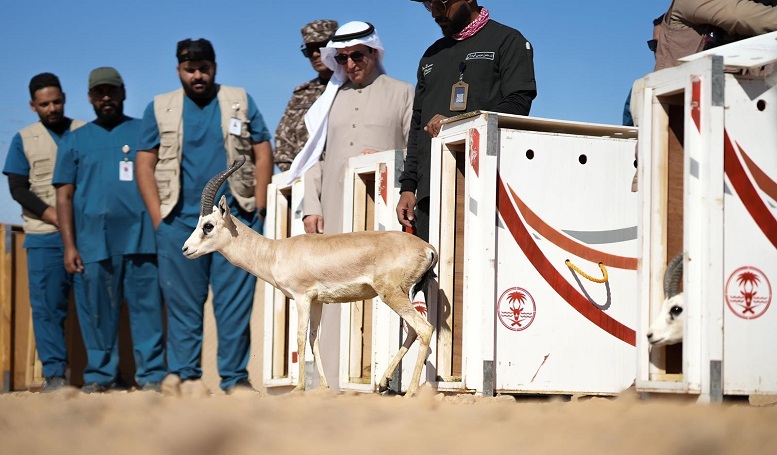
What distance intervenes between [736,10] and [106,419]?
154 inches

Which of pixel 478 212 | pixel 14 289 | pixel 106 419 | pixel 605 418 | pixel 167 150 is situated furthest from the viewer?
pixel 14 289

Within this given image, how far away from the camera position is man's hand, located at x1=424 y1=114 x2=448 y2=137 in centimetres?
827

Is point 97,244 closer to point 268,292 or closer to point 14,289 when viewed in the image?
point 268,292

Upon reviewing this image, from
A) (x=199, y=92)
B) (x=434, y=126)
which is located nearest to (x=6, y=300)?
(x=199, y=92)

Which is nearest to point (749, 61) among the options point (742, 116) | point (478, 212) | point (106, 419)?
point (742, 116)

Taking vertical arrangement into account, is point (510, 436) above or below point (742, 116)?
below

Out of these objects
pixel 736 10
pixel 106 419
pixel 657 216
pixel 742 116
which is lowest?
pixel 106 419

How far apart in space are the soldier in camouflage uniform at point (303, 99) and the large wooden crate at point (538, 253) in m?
3.57

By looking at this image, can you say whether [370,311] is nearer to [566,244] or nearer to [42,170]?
[566,244]

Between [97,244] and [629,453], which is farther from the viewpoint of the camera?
[97,244]

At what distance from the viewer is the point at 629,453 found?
13.1 ft

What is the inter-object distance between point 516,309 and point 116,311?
18.8 feet

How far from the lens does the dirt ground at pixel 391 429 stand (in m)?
4.15

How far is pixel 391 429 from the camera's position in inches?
179
